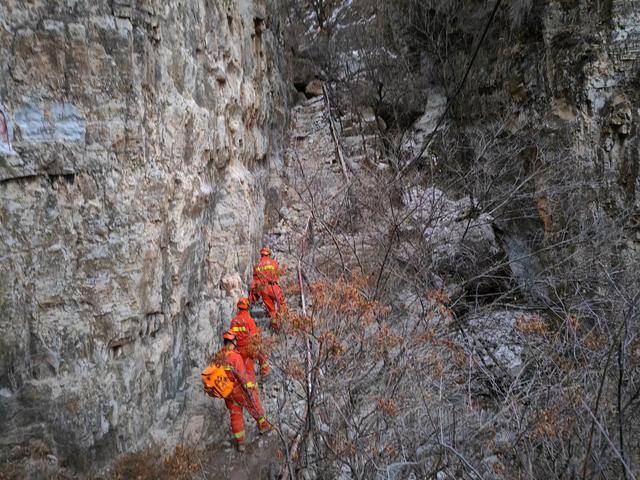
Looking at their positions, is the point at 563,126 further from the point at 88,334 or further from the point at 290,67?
the point at 88,334

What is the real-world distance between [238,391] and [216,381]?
0.46m

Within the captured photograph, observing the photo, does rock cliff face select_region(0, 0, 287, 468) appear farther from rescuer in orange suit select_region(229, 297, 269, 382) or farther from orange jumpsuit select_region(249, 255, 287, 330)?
orange jumpsuit select_region(249, 255, 287, 330)

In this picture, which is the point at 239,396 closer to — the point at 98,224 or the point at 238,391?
the point at 238,391

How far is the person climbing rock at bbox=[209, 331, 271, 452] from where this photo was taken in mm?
Result: 5219

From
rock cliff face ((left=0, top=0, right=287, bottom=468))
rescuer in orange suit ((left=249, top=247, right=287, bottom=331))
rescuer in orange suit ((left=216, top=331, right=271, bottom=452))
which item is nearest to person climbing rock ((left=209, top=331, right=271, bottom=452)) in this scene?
rescuer in orange suit ((left=216, top=331, right=271, bottom=452))

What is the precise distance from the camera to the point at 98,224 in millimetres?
5230

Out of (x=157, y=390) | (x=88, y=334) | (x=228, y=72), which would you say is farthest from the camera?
(x=228, y=72)

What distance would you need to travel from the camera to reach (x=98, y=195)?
17.1 ft

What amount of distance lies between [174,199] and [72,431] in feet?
9.70

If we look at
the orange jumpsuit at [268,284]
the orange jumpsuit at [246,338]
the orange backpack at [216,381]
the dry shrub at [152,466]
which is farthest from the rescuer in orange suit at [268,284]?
the dry shrub at [152,466]

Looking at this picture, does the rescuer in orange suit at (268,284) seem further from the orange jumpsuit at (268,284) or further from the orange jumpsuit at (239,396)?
the orange jumpsuit at (239,396)

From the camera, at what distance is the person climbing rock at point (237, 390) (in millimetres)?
5219

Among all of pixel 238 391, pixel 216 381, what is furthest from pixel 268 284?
pixel 216 381

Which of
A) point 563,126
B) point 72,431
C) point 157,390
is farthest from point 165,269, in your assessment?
point 563,126
